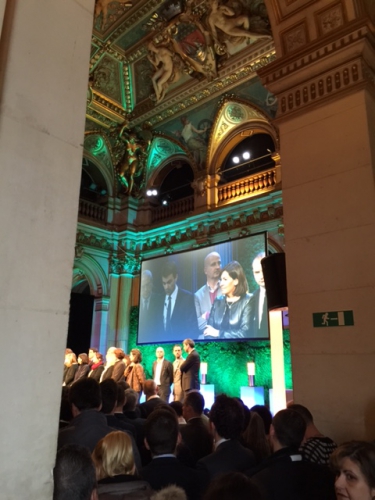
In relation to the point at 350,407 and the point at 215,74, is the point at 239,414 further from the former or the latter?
the point at 215,74

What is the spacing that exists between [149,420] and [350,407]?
79.9 inches

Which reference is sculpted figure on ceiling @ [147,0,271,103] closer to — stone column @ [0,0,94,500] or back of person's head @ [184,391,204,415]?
back of person's head @ [184,391,204,415]

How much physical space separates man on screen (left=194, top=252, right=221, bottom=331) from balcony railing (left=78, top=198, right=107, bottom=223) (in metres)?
5.08

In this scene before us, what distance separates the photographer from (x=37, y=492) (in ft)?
4.83

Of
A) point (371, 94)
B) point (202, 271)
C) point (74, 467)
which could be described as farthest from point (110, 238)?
point (74, 467)

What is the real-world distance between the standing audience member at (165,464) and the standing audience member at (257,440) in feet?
3.04

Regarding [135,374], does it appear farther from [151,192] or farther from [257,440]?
[151,192]

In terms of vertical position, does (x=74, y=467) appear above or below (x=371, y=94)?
below

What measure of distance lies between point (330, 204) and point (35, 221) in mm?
3255

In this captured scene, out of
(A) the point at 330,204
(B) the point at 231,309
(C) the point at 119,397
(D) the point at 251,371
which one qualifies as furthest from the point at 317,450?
(B) the point at 231,309

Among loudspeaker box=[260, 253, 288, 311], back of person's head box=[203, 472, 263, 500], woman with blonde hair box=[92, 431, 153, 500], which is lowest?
woman with blonde hair box=[92, 431, 153, 500]

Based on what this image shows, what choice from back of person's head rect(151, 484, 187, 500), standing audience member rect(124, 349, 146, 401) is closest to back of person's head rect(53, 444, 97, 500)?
back of person's head rect(151, 484, 187, 500)

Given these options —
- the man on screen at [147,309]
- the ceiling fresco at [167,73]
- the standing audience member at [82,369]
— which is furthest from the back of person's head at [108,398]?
the man on screen at [147,309]

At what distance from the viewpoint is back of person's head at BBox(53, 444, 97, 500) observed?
1.52 meters
